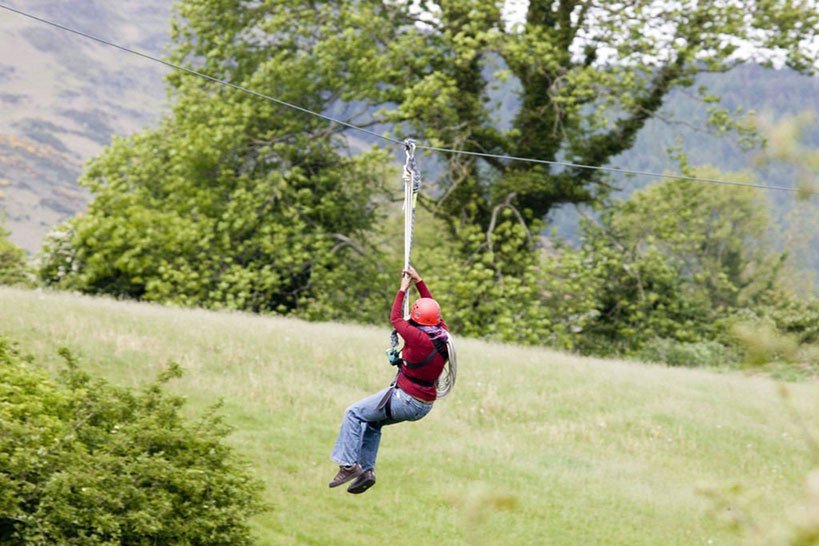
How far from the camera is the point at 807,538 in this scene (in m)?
1.94

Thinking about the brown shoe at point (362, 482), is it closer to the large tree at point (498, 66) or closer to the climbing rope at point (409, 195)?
the climbing rope at point (409, 195)

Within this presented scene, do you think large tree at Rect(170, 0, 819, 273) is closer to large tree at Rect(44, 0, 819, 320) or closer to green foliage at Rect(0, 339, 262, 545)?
large tree at Rect(44, 0, 819, 320)

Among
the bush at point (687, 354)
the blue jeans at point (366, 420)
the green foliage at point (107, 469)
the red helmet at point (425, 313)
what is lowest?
the bush at point (687, 354)

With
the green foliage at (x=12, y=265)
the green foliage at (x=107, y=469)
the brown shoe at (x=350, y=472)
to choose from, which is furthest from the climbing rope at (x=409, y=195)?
the green foliage at (x=12, y=265)

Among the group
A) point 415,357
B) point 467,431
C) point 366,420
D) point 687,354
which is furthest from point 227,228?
point 415,357

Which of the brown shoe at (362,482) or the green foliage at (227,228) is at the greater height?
the brown shoe at (362,482)

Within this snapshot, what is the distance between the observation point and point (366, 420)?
9453 mm

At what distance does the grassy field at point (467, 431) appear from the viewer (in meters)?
14.4

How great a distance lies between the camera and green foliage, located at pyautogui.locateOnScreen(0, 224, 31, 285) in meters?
32.5

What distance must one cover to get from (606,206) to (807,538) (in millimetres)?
31383

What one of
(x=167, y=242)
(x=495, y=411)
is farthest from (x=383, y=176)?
(x=495, y=411)

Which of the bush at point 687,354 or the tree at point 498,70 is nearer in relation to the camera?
the tree at point 498,70

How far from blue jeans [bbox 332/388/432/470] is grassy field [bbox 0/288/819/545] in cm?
269

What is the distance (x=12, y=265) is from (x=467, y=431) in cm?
2121
